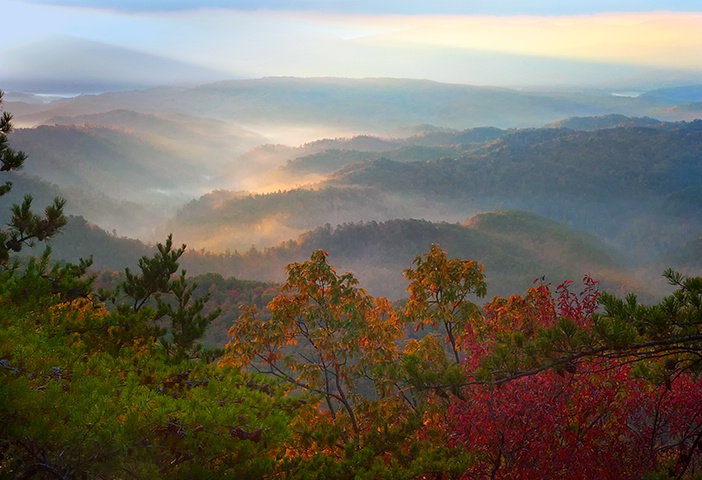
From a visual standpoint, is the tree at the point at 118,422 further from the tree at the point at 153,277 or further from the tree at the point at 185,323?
the tree at the point at 153,277

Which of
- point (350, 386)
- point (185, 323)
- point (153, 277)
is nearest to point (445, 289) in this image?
point (350, 386)

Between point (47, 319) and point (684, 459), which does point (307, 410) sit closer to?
point (47, 319)

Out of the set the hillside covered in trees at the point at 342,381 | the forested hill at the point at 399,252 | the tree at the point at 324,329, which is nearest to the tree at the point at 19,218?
the hillside covered in trees at the point at 342,381

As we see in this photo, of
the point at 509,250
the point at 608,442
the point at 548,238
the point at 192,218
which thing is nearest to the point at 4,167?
the point at 608,442

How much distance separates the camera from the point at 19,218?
1752cm

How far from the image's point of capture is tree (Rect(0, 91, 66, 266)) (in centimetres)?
1677

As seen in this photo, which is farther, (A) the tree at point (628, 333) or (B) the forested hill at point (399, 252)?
(B) the forested hill at point (399, 252)

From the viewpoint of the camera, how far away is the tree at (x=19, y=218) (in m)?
16.8

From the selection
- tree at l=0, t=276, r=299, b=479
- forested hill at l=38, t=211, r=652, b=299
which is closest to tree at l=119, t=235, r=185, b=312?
tree at l=0, t=276, r=299, b=479

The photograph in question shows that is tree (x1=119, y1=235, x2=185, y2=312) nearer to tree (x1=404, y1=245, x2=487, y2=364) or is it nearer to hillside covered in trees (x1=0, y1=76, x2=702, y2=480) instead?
hillside covered in trees (x1=0, y1=76, x2=702, y2=480)

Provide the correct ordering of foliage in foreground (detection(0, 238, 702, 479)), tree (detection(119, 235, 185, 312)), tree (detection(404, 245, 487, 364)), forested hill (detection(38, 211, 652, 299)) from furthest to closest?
1. forested hill (detection(38, 211, 652, 299))
2. tree (detection(404, 245, 487, 364))
3. tree (detection(119, 235, 185, 312))
4. foliage in foreground (detection(0, 238, 702, 479))

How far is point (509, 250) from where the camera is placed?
142500 millimetres

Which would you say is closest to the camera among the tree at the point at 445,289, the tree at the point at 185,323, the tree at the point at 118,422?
the tree at the point at 118,422

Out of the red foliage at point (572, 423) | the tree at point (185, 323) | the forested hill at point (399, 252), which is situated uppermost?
the tree at point (185, 323)
